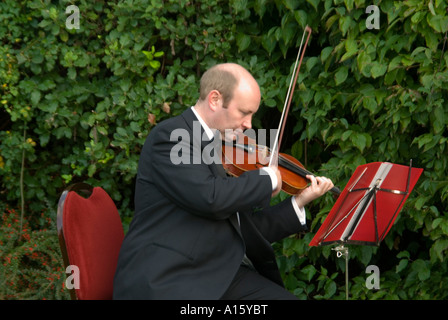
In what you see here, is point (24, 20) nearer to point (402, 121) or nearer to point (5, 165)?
point (5, 165)

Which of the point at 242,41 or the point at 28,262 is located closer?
the point at 242,41

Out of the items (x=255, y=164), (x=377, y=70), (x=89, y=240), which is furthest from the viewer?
(x=377, y=70)

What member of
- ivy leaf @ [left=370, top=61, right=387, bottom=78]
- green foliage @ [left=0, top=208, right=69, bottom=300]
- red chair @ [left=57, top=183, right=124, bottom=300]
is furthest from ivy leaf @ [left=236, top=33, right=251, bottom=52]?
green foliage @ [left=0, top=208, right=69, bottom=300]

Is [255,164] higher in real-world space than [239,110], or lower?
lower

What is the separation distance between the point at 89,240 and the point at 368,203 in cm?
104

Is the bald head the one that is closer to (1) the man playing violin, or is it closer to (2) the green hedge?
(1) the man playing violin

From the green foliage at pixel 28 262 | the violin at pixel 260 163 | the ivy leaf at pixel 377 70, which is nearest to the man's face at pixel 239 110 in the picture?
the violin at pixel 260 163

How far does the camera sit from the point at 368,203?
2.24 metres

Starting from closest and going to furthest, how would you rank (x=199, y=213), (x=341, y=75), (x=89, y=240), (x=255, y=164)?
(x=199, y=213), (x=89, y=240), (x=255, y=164), (x=341, y=75)

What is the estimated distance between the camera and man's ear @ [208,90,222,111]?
2225mm

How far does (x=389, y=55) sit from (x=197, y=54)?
1.09 m

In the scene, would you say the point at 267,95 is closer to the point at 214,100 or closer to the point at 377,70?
the point at 377,70

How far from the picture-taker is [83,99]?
11.5 ft

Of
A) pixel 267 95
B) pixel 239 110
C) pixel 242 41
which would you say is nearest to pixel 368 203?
pixel 239 110
